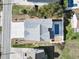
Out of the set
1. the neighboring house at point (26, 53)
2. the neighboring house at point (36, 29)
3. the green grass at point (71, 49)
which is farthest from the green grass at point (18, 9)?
the green grass at point (71, 49)

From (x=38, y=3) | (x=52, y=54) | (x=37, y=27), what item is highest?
(x=38, y=3)

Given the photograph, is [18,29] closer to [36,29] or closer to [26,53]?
[36,29]

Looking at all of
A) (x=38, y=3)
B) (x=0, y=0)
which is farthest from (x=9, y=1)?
(x=38, y=3)

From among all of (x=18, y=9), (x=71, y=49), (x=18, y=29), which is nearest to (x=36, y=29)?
(x=18, y=29)

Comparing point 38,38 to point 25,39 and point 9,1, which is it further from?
point 9,1

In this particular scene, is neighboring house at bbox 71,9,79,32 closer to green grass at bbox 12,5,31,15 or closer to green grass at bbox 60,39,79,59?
green grass at bbox 60,39,79,59

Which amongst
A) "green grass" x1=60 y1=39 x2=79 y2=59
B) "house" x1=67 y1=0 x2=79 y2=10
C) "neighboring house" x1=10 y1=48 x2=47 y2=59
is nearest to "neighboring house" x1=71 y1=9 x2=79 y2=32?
"house" x1=67 y1=0 x2=79 y2=10

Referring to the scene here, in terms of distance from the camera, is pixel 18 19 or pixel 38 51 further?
pixel 18 19
